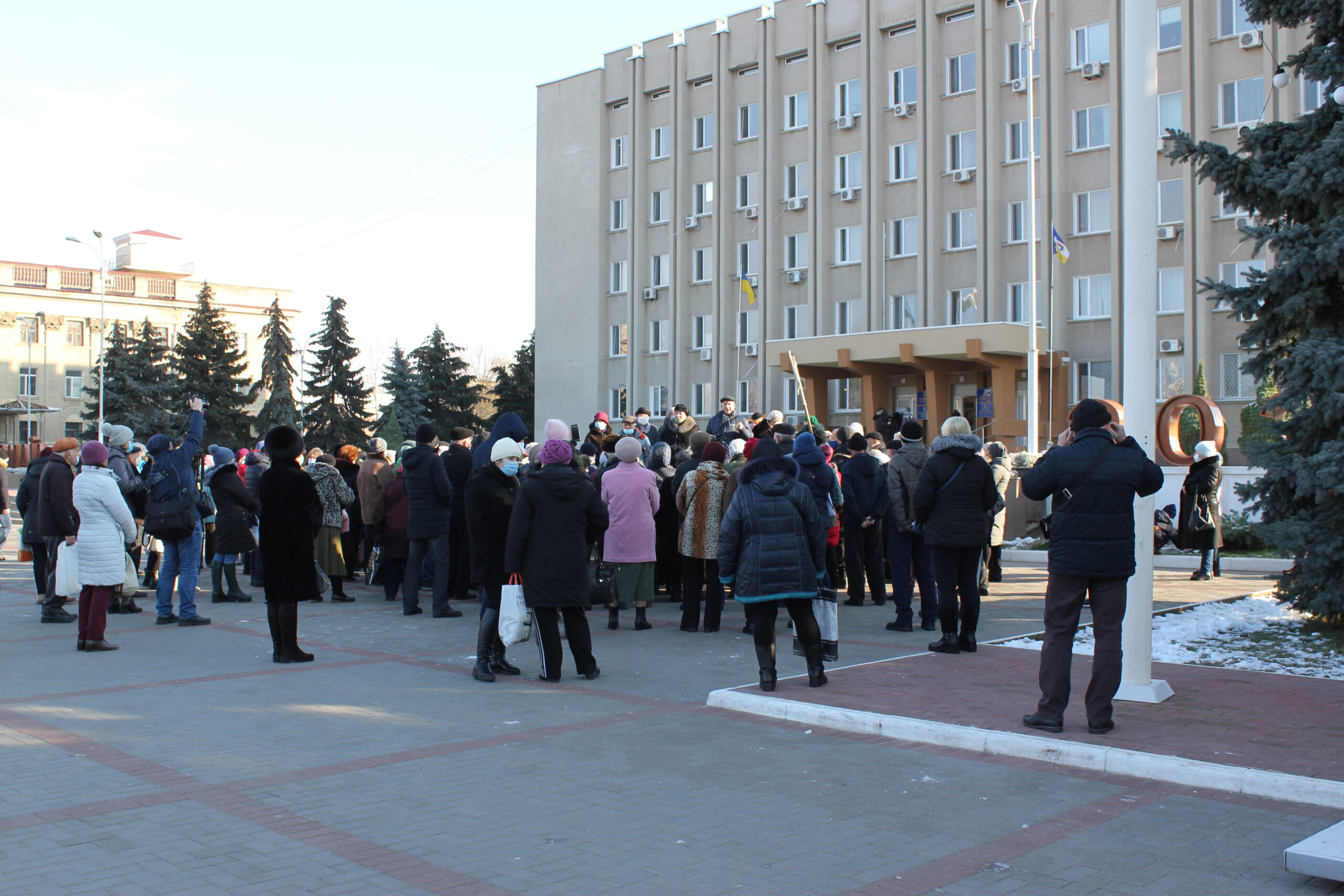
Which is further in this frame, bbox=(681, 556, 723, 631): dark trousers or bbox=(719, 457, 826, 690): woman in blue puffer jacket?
bbox=(681, 556, 723, 631): dark trousers

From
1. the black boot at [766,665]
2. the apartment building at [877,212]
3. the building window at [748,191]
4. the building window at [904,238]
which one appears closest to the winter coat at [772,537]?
the black boot at [766,665]

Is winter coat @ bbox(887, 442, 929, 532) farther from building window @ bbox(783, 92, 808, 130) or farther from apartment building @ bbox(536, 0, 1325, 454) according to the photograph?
building window @ bbox(783, 92, 808, 130)

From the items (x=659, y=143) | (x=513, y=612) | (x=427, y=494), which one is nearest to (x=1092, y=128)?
(x=659, y=143)

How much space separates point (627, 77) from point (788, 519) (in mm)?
43083

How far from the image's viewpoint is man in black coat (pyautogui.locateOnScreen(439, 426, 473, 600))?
14164 millimetres

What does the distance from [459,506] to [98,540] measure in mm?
4370

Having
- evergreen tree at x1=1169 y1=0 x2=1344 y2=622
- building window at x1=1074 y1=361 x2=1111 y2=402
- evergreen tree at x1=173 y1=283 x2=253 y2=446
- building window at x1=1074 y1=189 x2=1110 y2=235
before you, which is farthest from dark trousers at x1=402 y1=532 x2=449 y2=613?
evergreen tree at x1=173 y1=283 x2=253 y2=446

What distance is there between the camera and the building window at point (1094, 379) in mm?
35844

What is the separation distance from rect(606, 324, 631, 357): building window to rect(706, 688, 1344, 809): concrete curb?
41444 mm

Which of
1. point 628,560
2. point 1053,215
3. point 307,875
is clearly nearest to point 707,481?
point 628,560

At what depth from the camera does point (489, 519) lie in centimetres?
962

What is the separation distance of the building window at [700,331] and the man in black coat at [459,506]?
104ft

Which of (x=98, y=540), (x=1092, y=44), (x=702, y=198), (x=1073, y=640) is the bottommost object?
(x=1073, y=640)

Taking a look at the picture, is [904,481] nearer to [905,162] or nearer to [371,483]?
[371,483]
